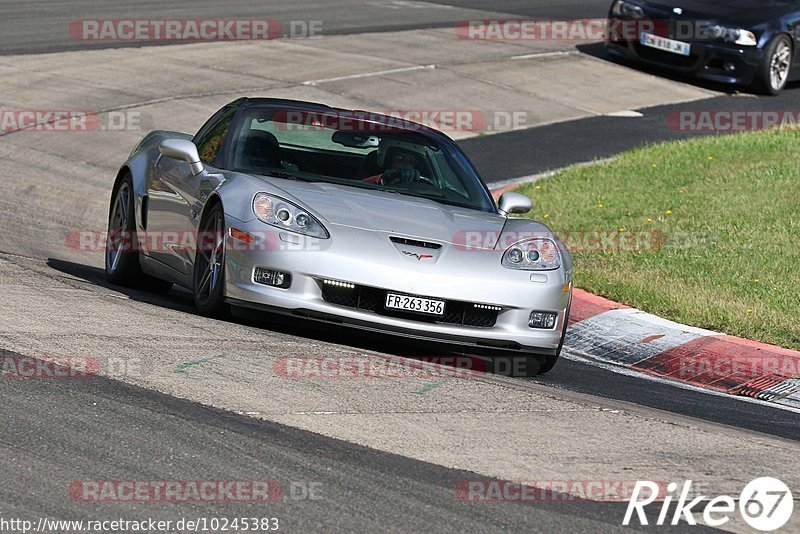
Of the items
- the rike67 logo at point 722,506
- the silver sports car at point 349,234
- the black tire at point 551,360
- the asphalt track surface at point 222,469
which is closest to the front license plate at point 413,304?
the silver sports car at point 349,234

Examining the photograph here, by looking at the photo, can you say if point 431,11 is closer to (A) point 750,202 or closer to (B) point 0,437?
(A) point 750,202

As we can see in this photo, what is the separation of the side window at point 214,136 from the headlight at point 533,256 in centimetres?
200

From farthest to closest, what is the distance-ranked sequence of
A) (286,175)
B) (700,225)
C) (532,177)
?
(532,177)
(700,225)
(286,175)

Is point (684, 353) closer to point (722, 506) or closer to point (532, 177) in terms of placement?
point (722, 506)

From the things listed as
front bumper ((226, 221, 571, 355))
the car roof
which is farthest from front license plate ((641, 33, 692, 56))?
front bumper ((226, 221, 571, 355))

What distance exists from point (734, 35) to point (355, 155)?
12.8 m

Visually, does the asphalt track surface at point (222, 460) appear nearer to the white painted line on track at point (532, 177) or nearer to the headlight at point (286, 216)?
the headlight at point (286, 216)

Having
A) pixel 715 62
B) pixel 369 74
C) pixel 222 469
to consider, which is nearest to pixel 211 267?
pixel 222 469

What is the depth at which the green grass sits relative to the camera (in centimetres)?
993

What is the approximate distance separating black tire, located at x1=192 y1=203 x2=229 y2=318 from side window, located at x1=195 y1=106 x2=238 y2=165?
30.2 inches

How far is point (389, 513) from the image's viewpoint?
4.80m

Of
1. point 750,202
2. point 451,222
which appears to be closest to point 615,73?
point 750,202

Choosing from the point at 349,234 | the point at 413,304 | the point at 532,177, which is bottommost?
the point at 532,177

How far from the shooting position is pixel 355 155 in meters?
8.91
